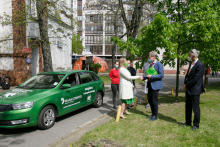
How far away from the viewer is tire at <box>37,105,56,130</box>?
5.19 metres

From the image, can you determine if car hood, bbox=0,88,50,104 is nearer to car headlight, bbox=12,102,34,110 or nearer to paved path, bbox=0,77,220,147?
car headlight, bbox=12,102,34,110

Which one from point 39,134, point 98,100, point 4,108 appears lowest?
point 39,134

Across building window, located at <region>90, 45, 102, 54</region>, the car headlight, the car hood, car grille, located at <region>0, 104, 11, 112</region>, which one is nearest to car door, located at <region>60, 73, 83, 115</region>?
the car hood

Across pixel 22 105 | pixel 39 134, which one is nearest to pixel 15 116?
pixel 22 105

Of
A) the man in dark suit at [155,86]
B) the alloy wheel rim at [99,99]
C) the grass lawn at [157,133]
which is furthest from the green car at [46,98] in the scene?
the man in dark suit at [155,86]

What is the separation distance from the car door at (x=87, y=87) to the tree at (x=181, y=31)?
1861 millimetres

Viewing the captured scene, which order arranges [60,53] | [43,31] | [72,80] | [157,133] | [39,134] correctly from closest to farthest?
[157,133], [39,134], [72,80], [43,31], [60,53]

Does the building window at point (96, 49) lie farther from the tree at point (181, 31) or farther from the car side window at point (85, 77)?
the car side window at point (85, 77)

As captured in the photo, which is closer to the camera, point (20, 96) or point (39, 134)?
point (39, 134)

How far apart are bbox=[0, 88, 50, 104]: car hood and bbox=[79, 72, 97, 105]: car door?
5.75 feet

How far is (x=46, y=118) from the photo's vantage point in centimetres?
542

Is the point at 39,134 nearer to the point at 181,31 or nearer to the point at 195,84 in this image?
the point at 195,84

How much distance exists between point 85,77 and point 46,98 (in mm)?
2339

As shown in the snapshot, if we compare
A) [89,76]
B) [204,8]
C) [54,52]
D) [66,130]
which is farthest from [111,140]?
[54,52]
